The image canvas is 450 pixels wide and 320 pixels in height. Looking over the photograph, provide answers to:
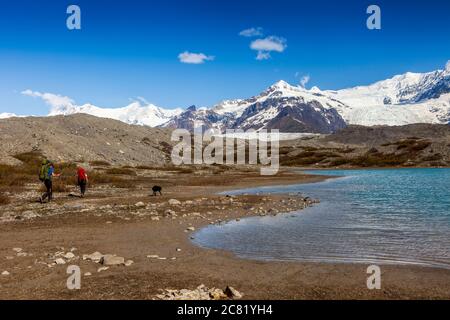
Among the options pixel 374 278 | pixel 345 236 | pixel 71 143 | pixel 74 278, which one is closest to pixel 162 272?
pixel 74 278

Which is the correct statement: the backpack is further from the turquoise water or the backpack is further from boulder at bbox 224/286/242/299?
boulder at bbox 224/286/242/299

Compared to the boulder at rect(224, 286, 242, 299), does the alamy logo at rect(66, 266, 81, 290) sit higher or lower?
lower

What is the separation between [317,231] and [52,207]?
64.7 ft

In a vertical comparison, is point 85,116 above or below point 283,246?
above

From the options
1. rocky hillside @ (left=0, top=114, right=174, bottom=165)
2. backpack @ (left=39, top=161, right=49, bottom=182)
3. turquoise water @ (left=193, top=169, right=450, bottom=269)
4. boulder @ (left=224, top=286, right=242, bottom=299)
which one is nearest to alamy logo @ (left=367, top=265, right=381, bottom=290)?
turquoise water @ (left=193, top=169, right=450, bottom=269)

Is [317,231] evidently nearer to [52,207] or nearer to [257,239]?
[257,239]

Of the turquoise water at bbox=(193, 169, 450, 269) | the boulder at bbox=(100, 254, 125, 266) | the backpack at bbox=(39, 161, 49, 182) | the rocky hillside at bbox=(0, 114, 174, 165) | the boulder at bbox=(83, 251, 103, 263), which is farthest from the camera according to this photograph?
the rocky hillside at bbox=(0, 114, 174, 165)

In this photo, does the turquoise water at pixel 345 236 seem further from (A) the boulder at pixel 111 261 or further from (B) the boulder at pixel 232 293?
(B) the boulder at pixel 232 293

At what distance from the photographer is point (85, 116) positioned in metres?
174

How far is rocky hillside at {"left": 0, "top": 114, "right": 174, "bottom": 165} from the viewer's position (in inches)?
3501

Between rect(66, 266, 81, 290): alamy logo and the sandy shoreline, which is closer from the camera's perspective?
the sandy shoreline

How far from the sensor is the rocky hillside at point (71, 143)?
88.9m

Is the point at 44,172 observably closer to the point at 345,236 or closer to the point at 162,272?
the point at 162,272
